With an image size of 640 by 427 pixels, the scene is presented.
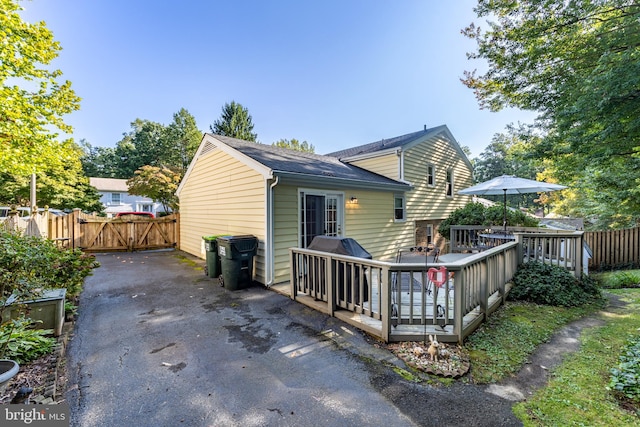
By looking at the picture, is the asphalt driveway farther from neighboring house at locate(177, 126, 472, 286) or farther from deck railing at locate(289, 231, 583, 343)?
neighboring house at locate(177, 126, 472, 286)

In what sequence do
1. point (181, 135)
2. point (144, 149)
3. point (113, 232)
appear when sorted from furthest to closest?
point (144, 149) → point (181, 135) → point (113, 232)

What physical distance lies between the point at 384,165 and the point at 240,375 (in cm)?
933

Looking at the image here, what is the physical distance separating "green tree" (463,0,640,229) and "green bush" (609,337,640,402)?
16.7 feet

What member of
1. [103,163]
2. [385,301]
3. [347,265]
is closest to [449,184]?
[347,265]

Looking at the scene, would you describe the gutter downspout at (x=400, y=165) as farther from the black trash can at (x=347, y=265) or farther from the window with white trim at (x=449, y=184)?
the black trash can at (x=347, y=265)

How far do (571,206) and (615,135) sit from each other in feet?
46.6

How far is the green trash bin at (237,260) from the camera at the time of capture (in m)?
5.75

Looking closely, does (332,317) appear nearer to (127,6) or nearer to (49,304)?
(49,304)

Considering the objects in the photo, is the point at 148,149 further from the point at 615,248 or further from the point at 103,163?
the point at 615,248

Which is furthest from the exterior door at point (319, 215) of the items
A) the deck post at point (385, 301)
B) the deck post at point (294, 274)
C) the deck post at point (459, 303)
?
the deck post at point (459, 303)

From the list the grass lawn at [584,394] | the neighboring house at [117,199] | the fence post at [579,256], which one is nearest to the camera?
the grass lawn at [584,394]

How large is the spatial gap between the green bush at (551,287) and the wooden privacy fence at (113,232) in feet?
40.6

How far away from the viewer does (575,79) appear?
6.91 meters

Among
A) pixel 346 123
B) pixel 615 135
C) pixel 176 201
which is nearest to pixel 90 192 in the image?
pixel 176 201
